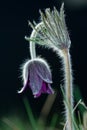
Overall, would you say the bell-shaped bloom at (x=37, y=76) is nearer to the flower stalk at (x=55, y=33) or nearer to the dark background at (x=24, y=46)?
the flower stalk at (x=55, y=33)

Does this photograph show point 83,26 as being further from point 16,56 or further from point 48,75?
point 48,75


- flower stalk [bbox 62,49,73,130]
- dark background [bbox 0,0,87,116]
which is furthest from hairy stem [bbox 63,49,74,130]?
dark background [bbox 0,0,87,116]

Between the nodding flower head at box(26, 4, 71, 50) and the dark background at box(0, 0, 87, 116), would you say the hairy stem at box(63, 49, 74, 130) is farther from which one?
the dark background at box(0, 0, 87, 116)

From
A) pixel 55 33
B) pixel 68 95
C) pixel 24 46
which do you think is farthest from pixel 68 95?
pixel 24 46

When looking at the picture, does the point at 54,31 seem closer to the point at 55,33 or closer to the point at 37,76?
the point at 55,33

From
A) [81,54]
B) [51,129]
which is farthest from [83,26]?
[51,129]

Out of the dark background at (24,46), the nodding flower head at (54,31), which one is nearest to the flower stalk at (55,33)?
the nodding flower head at (54,31)
